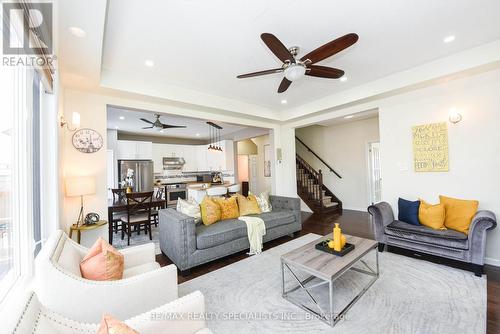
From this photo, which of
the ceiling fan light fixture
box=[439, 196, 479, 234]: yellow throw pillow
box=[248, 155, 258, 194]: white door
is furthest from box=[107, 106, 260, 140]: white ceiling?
box=[439, 196, 479, 234]: yellow throw pillow

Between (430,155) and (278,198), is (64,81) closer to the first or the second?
(278,198)

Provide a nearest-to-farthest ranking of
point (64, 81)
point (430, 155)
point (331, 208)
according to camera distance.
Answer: point (64, 81) < point (430, 155) < point (331, 208)

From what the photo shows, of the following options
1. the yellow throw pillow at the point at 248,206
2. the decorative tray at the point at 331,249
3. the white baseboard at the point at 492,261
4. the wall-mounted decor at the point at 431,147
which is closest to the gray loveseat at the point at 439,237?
the white baseboard at the point at 492,261

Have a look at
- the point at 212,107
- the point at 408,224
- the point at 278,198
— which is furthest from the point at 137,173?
the point at 408,224

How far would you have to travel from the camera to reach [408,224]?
316cm

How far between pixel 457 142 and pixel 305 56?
2.76 metres

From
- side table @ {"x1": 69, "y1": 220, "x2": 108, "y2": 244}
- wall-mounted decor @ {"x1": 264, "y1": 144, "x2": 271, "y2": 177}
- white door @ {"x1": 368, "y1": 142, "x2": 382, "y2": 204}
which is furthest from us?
wall-mounted decor @ {"x1": 264, "y1": 144, "x2": 271, "y2": 177}

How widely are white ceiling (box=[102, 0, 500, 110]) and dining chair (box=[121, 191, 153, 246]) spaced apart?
2.01 meters

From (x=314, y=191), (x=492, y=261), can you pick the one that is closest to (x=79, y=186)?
(x=492, y=261)

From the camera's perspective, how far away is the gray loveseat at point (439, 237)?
8.00 ft

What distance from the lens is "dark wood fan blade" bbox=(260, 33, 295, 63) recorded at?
1.84 metres

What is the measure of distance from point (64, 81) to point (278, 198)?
3.79 metres

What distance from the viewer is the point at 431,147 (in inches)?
132

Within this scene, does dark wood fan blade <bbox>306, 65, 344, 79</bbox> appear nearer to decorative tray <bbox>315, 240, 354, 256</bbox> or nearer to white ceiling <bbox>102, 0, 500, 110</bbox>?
white ceiling <bbox>102, 0, 500, 110</bbox>
